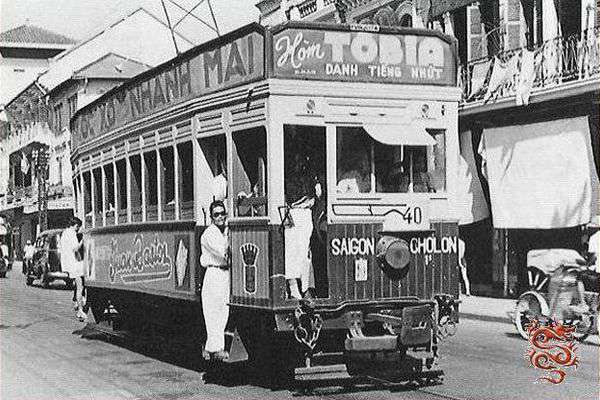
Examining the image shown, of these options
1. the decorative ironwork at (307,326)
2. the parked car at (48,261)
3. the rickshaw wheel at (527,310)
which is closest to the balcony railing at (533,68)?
the rickshaw wheel at (527,310)

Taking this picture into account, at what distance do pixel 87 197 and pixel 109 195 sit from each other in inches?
60.3

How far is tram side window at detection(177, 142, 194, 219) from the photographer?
35.0ft

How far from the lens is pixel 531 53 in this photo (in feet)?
67.4

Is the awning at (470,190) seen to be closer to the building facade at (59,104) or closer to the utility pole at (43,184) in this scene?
the utility pole at (43,184)

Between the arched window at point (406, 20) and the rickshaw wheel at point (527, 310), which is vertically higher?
the arched window at point (406, 20)

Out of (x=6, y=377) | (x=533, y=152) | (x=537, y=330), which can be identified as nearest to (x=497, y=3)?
(x=533, y=152)

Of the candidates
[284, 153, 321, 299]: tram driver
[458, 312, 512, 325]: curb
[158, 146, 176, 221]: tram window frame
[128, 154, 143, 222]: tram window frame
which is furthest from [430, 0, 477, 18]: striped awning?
[284, 153, 321, 299]: tram driver

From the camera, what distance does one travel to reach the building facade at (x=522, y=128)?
63.3 feet

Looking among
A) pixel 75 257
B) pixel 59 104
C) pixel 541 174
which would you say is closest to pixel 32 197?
pixel 59 104

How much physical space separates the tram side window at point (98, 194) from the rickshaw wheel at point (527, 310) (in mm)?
6427

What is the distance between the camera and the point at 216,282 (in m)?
9.66

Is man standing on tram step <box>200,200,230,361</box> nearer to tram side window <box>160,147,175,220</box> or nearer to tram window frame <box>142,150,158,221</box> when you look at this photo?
tram side window <box>160,147,175,220</box>

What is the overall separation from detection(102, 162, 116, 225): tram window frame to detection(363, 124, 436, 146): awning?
5.47 meters

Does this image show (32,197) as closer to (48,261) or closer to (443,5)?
(48,261)
